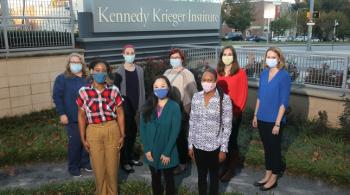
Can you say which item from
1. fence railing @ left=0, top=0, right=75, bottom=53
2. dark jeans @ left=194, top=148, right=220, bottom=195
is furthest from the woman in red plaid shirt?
fence railing @ left=0, top=0, right=75, bottom=53

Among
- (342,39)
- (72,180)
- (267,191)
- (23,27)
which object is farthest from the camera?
(342,39)

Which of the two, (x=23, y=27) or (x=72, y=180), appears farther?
(x=23, y=27)

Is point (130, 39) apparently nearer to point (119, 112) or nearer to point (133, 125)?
point (133, 125)

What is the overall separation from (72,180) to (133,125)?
3.82 ft

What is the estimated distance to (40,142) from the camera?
609 cm

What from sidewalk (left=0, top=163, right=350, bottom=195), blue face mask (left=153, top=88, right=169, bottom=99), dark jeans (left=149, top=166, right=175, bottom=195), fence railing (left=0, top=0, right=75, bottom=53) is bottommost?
sidewalk (left=0, top=163, right=350, bottom=195)

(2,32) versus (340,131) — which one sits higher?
(2,32)

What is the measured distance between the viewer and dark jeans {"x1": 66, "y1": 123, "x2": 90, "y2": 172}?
15.8ft

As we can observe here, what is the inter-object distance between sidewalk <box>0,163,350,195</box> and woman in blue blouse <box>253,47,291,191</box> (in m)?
0.33

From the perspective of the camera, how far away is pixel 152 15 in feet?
35.2

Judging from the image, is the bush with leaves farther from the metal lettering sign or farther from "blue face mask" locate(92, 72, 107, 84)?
the metal lettering sign

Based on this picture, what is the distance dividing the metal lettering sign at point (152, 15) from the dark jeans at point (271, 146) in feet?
20.6

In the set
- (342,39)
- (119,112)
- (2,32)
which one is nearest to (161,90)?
(119,112)

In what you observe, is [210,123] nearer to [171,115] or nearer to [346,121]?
[171,115]
